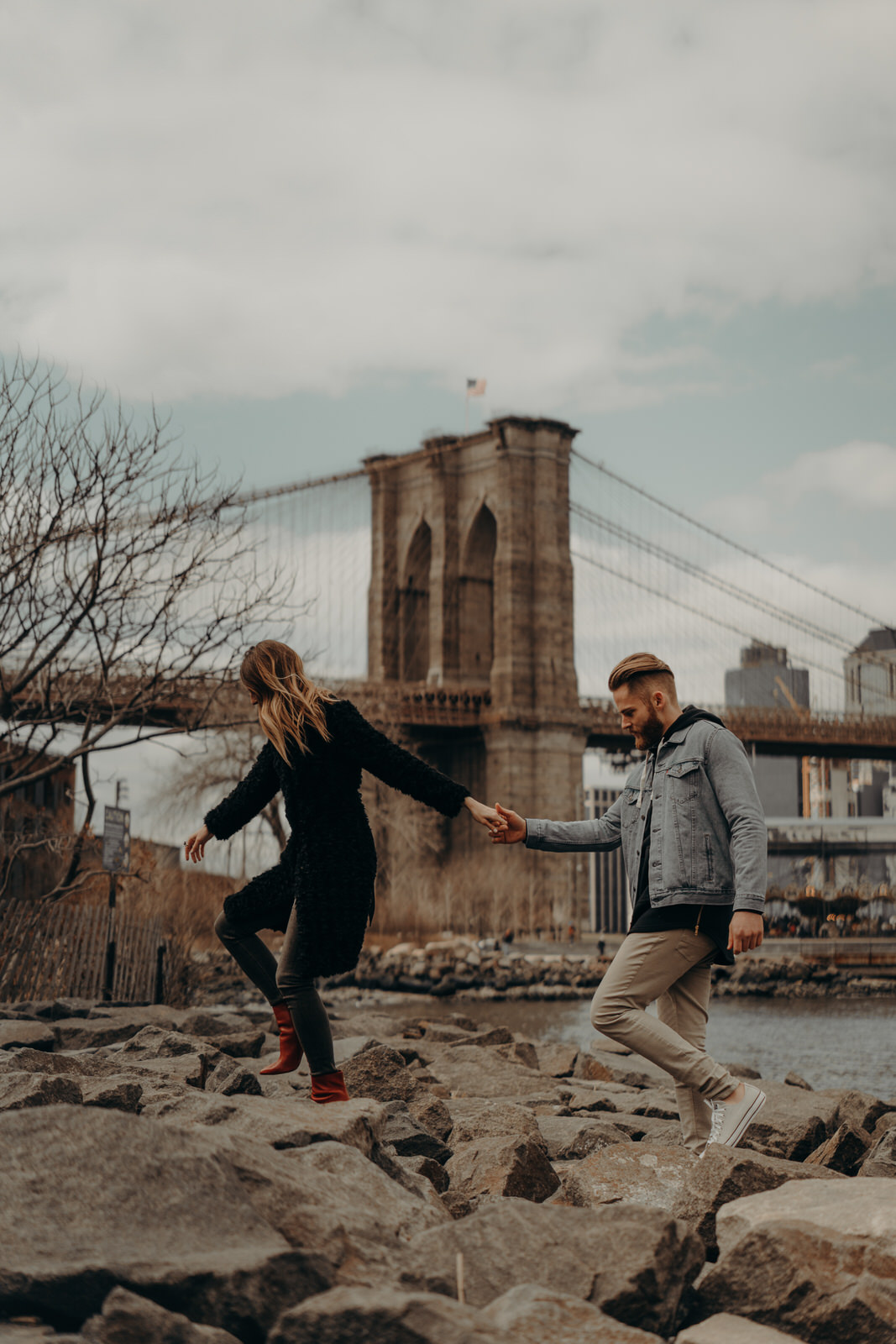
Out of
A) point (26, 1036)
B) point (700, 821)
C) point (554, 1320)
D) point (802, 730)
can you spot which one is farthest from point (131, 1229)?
point (802, 730)

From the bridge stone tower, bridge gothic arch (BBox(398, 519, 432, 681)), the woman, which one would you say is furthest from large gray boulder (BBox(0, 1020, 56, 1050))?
bridge gothic arch (BBox(398, 519, 432, 681))

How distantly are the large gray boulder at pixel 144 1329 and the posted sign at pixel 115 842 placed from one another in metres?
9.22

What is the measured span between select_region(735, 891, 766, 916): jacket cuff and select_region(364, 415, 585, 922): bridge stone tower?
42.2m

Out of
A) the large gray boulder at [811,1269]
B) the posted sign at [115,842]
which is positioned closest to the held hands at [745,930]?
A: the large gray boulder at [811,1269]

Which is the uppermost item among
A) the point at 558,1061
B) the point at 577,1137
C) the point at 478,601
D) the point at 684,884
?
the point at 478,601

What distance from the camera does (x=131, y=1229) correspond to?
120 inches

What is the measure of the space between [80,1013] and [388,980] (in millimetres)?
23870

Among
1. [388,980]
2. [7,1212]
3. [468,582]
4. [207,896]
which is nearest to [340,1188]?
[7,1212]

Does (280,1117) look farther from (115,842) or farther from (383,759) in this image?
(115,842)

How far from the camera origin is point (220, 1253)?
2973 millimetres

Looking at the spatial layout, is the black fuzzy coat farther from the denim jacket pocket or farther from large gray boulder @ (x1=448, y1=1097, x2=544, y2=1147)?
large gray boulder @ (x1=448, y1=1097, x2=544, y2=1147)

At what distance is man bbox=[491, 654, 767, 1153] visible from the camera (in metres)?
4.52

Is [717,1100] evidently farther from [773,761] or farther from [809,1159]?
[773,761]

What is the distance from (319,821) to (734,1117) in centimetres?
160
